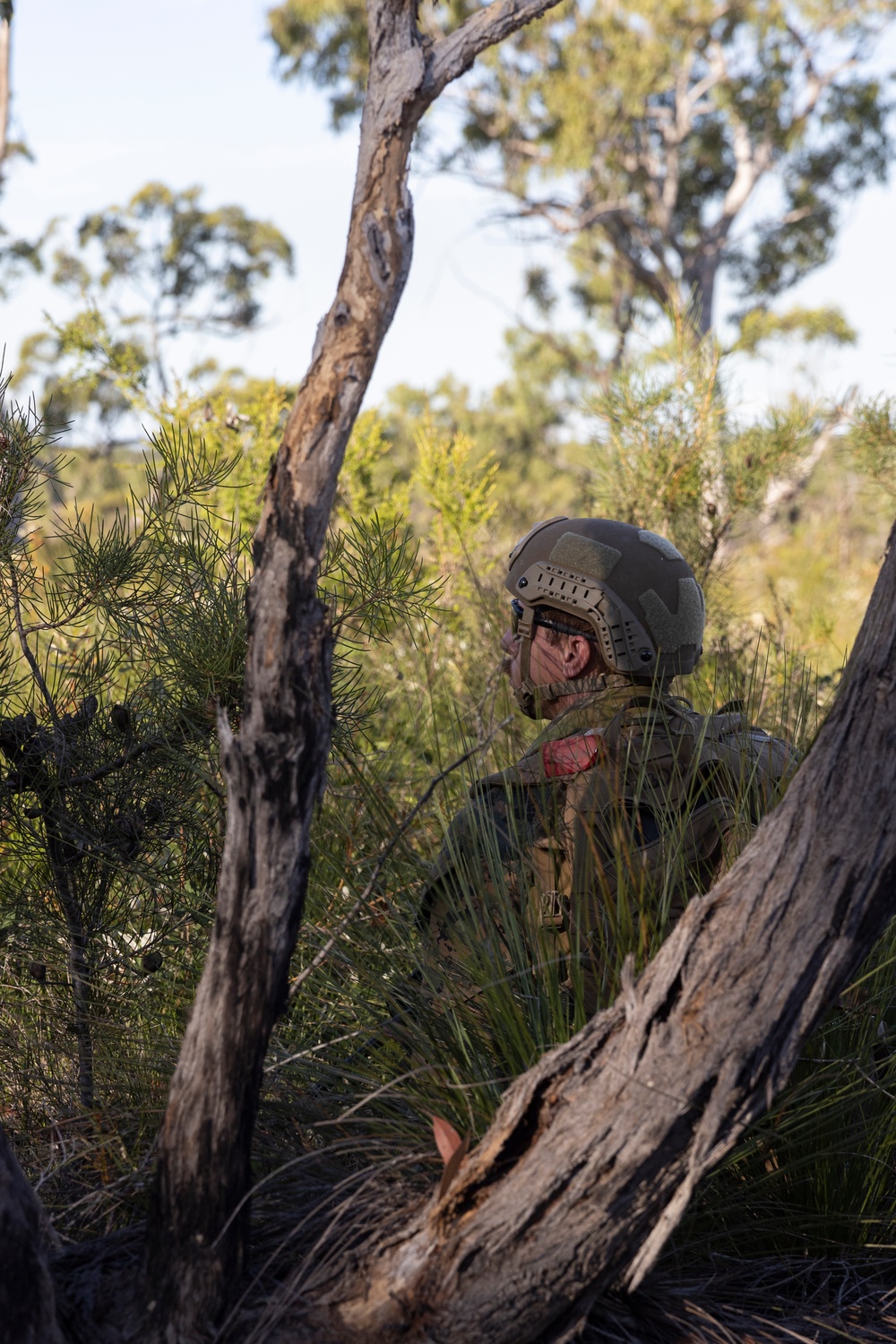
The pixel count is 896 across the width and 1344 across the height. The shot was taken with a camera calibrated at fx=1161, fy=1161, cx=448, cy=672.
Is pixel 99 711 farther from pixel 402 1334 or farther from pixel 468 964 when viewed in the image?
pixel 402 1334

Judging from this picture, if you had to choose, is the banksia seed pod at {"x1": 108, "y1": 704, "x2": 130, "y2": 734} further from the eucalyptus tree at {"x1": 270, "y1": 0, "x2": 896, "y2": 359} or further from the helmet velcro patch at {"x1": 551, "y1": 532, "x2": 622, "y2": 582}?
the eucalyptus tree at {"x1": 270, "y1": 0, "x2": 896, "y2": 359}

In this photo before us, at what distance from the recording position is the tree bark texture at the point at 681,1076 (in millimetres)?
1422

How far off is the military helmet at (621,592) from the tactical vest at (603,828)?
93mm

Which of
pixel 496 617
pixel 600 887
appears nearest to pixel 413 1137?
pixel 600 887

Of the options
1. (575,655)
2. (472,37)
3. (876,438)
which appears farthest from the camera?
(876,438)

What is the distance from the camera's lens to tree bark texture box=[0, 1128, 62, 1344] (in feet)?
4.54

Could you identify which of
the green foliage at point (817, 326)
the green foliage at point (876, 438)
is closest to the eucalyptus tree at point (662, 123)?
the green foliage at point (817, 326)

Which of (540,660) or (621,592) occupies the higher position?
(621,592)

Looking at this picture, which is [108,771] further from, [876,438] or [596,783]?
[876,438]

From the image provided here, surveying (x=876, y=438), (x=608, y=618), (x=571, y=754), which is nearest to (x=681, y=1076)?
(x=571, y=754)

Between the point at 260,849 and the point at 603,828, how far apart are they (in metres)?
0.82

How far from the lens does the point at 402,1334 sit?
1439mm

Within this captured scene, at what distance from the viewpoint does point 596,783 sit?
2082 mm

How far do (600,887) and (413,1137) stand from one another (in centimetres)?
54
